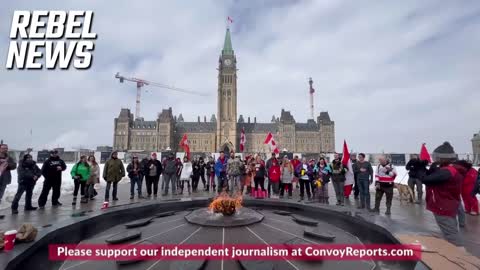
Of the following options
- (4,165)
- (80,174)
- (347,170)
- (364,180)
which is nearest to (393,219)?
(364,180)

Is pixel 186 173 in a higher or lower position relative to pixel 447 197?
lower

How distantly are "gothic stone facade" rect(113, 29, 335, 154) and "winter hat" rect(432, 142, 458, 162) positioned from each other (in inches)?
3801

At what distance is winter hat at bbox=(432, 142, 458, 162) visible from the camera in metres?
4.59

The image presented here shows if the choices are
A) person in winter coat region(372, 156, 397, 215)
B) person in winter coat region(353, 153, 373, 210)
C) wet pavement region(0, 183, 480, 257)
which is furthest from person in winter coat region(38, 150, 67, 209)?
person in winter coat region(372, 156, 397, 215)

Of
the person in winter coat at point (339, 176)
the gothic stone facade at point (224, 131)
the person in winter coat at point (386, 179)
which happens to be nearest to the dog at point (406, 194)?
the person in winter coat at point (339, 176)

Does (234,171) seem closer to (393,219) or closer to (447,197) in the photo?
(393,219)

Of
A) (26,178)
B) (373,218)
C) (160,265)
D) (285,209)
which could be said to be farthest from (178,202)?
(26,178)

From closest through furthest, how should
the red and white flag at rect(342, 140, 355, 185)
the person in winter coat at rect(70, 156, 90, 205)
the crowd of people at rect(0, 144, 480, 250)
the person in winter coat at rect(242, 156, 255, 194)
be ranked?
1. the crowd of people at rect(0, 144, 480, 250)
2. the red and white flag at rect(342, 140, 355, 185)
3. the person in winter coat at rect(70, 156, 90, 205)
4. the person in winter coat at rect(242, 156, 255, 194)

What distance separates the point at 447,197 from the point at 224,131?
99637 mm

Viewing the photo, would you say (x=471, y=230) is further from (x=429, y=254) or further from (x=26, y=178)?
(x=26, y=178)

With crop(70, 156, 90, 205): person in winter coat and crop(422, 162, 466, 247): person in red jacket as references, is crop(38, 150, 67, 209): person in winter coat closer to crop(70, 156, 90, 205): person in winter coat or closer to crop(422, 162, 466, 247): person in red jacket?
crop(70, 156, 90, 205): person in winter coat

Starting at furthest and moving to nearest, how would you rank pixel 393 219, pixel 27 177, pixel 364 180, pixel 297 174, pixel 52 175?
pixel 297 174 → pixel 52 175 → pixel 364 180 → pixel 27 177 → pixel 393 219

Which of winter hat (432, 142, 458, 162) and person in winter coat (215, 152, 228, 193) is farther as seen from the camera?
person in winter coat (215, 152, 228, 193)

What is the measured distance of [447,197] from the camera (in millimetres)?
4184
